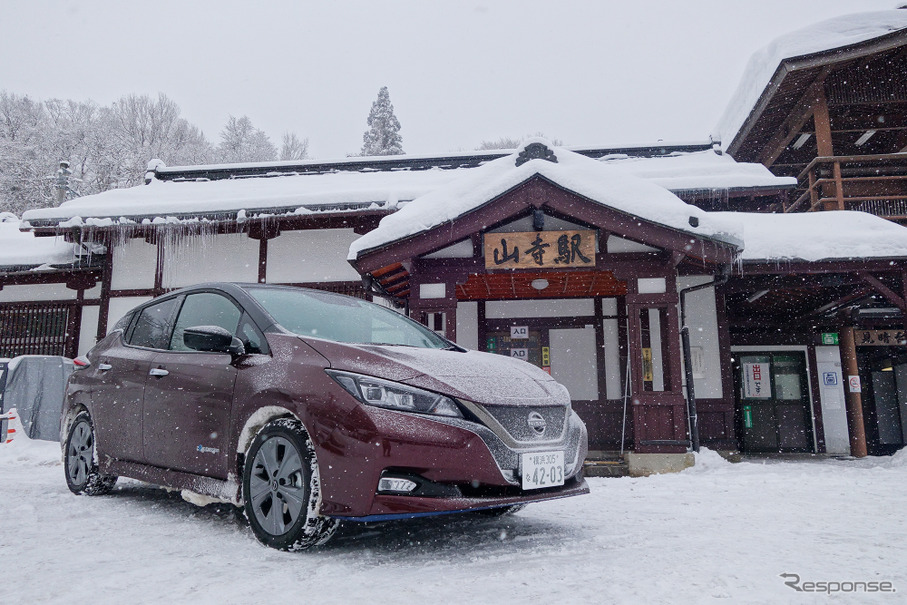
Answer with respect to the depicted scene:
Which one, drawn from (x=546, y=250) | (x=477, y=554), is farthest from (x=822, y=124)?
(x=477, y=554)

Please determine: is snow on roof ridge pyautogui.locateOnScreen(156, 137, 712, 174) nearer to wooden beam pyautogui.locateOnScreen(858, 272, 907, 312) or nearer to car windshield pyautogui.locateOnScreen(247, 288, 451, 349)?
wooden beam pyautogui.locateOnScreen(858, 272, 907, 312)

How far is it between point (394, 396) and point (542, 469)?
914 mm

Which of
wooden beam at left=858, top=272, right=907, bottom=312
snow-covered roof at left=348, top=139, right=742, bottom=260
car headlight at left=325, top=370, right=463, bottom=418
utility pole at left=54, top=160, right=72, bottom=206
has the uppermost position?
utility pole at left=54, top=160, right=72, bottom=206

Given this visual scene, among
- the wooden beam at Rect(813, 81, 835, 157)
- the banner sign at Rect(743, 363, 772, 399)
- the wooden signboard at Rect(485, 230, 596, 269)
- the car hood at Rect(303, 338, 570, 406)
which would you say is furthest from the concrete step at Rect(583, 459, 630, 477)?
the wooden beam at Rect(813, 81, 835, 157)

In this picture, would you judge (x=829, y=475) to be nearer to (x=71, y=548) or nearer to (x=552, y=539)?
(x=552, y=539)

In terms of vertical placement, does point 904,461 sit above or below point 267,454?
below

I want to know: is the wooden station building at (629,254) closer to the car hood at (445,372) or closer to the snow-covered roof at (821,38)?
the snow-covered roof at (821,38)

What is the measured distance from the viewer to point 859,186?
12.9 m

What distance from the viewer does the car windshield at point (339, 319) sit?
377cm

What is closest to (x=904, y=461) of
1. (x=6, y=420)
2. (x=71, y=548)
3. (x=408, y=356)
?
(x=408, y=356)

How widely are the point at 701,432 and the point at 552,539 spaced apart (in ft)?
25.8

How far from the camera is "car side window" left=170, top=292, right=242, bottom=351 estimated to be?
3.96 meters

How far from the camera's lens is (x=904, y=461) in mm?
8398

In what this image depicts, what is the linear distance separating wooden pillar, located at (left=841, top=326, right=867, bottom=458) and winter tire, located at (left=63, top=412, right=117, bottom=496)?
1237cm
